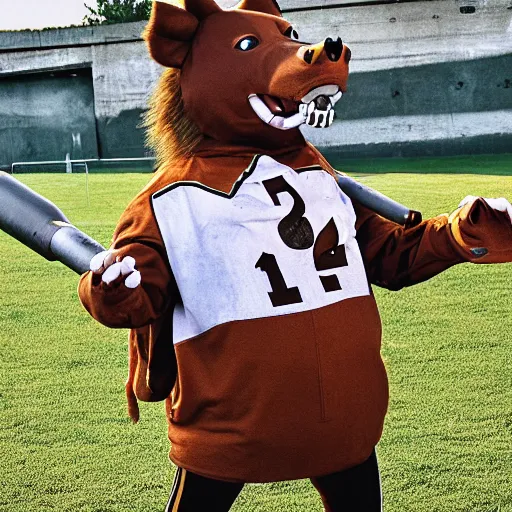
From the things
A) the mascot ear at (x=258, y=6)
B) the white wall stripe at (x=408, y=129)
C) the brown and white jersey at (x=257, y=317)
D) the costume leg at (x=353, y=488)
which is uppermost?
the mascot ear at (x=258, y=6)

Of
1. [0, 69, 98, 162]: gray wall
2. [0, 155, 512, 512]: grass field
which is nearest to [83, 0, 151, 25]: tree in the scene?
[0, 69, 98, 162]: gray wall

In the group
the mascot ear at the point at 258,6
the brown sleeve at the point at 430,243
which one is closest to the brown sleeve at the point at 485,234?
the brown sleeve at the point at 430,243

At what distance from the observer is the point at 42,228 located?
2.02m

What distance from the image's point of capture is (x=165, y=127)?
2.26 meters

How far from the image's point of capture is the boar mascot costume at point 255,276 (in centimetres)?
199

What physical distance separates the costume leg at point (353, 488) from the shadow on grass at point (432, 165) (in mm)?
11613

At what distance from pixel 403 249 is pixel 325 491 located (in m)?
0.61

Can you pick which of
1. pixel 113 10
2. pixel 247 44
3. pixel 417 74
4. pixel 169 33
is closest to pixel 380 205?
pixel 247 44

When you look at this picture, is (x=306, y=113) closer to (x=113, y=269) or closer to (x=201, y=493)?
(x=113, y=269)

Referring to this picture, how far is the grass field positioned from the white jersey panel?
1183 millimetres

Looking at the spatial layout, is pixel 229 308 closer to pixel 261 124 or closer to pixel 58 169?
pixel 261 124

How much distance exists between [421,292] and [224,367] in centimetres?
400

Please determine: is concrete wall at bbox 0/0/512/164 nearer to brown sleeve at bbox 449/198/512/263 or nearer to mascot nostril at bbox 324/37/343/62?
brown sleeve at bbox 449/198/512/263

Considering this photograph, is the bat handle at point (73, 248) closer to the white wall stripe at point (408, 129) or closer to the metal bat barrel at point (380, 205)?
the metal bat barrel at point (380, 205)
